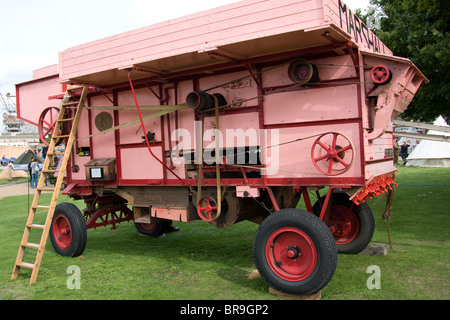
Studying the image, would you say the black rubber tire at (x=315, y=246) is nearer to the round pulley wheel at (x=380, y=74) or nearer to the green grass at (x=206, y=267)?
the green grass at (x=206, y=267)

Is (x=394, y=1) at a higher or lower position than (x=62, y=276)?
higher

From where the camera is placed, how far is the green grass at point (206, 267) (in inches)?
195

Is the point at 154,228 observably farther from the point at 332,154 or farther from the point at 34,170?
the point at 34,170

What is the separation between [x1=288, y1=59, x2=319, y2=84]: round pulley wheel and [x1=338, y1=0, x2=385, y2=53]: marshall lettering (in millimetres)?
590

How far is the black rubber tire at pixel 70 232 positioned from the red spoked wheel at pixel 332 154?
4.32 meters

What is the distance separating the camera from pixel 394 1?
1069 cm

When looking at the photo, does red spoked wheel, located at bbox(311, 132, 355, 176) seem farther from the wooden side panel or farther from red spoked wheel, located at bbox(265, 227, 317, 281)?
the wooden side panel

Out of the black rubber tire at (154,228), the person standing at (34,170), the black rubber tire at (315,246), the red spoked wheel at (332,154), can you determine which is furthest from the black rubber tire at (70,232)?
the person standing at (34,170)

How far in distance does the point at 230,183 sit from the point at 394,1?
8250 mm

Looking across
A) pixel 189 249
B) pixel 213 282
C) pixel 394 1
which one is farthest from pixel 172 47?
pixel 394 1

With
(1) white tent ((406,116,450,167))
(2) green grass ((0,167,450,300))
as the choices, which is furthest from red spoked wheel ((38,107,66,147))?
(1) white tent ((406,116,450,167))

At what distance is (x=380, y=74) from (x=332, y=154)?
44.0 inches

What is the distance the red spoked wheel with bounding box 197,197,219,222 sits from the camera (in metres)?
5.91

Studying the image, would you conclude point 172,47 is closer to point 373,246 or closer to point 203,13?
point 203,13
